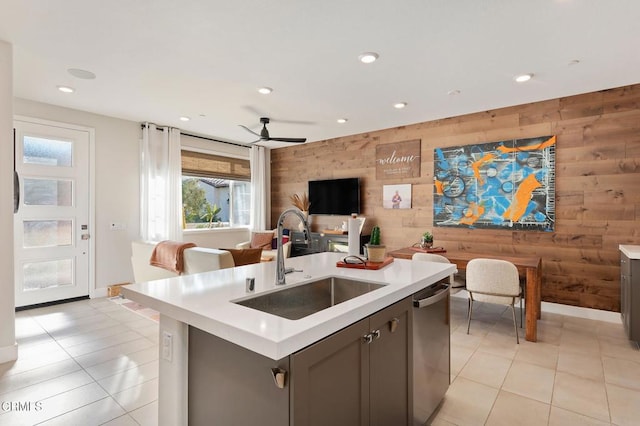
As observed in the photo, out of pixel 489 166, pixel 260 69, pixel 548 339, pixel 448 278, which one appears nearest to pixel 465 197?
pixel 489 166

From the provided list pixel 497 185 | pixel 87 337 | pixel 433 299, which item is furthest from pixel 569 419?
pixel 87 337

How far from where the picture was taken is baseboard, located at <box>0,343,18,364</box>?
2705 millimetres

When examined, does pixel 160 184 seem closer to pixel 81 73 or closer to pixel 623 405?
pixel 81 73

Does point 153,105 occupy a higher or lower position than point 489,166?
higher

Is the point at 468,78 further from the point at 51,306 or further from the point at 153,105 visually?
the point at 51,306

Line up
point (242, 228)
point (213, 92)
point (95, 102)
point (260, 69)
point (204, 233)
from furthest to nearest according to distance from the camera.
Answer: point (242, 228), point (204, 233), point (95, 102), point (213, 92), point (260, 69)

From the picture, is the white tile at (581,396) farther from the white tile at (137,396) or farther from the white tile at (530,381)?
the white tile at (137,396)

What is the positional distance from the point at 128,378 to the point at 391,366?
209 centimetres

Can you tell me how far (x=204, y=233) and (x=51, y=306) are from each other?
2424 mm

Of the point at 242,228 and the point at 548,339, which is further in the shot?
the point at 242,228

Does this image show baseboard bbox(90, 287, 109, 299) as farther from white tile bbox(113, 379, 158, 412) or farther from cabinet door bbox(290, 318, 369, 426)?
cabinet door bbox(290, 318, 369, 426)

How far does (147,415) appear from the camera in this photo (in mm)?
2049

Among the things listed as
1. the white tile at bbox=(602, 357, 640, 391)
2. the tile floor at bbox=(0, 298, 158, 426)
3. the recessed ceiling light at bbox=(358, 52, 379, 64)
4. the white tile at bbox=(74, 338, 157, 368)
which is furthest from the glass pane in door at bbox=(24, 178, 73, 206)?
the white tile at bbox=(602, 357, 640, 391)

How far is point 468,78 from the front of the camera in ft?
11.0
